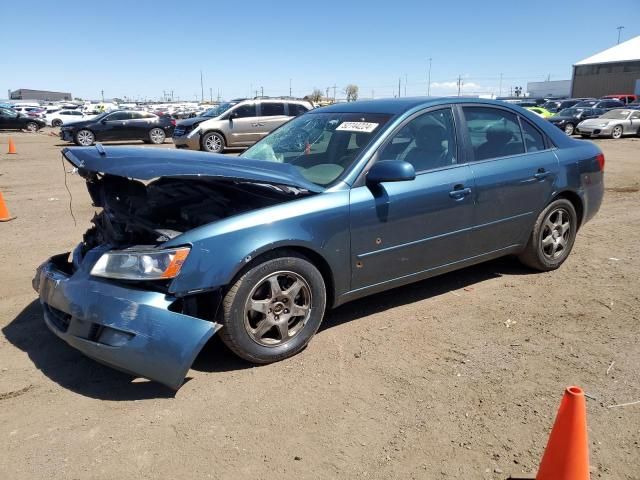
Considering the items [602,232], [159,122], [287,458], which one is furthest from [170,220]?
[159,122]

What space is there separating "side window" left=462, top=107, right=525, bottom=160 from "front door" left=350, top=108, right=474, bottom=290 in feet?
0.78

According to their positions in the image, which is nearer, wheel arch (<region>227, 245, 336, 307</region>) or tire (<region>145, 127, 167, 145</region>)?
wheel arch (<region>227, 245, 336, 307</region>)

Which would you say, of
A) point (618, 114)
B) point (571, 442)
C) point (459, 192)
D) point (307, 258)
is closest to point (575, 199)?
point (459, 192)

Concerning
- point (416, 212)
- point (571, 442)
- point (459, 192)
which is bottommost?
point (571, 442)

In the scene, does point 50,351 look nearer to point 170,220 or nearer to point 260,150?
point 170,220

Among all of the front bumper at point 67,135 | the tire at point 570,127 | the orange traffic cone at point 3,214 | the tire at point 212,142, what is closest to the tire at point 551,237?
the orange traffic cone at point 3,214

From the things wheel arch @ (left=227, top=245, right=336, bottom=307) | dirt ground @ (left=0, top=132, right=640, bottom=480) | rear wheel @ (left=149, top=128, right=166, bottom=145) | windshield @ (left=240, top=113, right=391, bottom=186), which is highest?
windshield @ (left=240, top=113, right=391, bottom=186)

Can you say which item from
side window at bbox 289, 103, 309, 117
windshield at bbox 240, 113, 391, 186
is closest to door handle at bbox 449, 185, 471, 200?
windshield at bbox 240, 113, 391, 186

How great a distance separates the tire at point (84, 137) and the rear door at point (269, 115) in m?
7.59

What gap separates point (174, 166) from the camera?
3.03 metres

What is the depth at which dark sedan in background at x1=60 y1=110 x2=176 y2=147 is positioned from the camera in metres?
20.2

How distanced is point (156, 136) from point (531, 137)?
63.7ft

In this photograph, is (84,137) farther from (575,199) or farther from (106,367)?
(575,199)

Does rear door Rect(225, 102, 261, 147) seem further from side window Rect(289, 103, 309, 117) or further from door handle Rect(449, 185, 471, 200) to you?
door handle Rect(449, 185, 471, 200)
